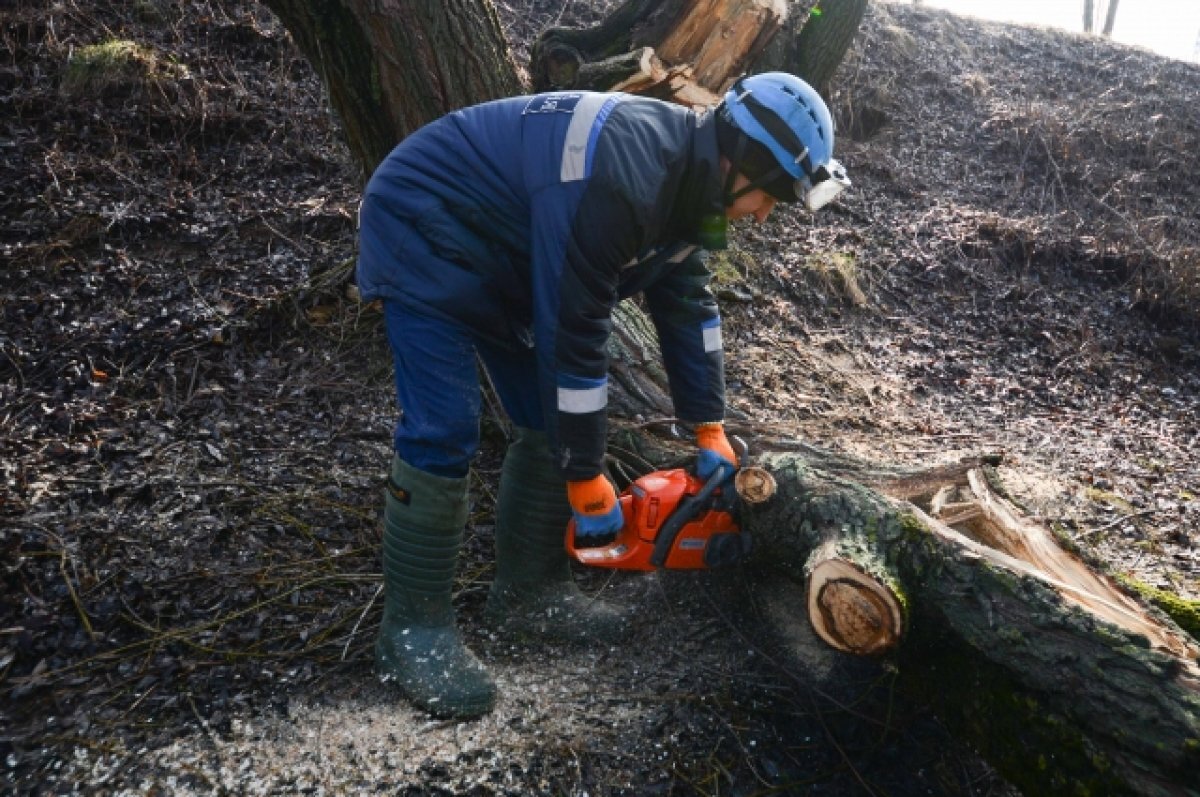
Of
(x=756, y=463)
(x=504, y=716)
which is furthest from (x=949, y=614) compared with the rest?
(x=504, y=716)

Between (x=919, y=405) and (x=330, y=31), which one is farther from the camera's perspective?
(x=919, y=405)

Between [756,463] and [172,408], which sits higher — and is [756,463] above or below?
above

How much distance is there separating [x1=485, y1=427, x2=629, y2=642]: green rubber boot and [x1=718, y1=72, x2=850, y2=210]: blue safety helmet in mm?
1192

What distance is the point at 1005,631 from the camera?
2.08 metres

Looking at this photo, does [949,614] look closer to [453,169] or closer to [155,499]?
[453,169]

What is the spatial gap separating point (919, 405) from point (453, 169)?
350cm

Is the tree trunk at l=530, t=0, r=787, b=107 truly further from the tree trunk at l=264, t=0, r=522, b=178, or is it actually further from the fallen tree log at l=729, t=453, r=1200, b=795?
the fallen tree log at l=729, t=453, r=1200, b=795

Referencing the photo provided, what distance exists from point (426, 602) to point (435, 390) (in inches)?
28.2

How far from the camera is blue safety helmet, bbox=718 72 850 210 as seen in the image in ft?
7.28

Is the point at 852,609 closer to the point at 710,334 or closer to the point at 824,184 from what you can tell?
the point at 710,334

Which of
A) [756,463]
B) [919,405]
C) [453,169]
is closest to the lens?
[453,169]

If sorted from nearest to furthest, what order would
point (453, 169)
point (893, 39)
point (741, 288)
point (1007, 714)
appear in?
point (1007, 714) < point (453, 169) < point (741, 288) < point (893, 39)

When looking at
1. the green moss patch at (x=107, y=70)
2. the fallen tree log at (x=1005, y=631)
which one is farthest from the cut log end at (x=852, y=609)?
the green moss patch at (x=107, y=70)

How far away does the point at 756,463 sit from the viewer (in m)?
2.81
